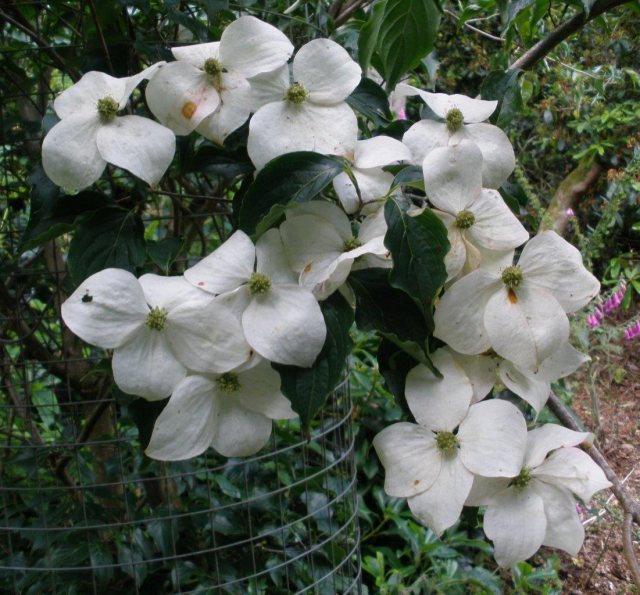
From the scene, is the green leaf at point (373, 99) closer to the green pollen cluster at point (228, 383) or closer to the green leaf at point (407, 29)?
the green leaf at point (407, 29)

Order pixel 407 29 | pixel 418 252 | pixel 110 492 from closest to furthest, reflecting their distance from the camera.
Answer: pixel 418 252 < pixel 407 29 < pixel 110 492

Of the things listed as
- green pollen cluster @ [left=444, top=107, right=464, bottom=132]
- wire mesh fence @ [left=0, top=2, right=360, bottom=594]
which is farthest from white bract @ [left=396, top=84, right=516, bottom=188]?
wire mesh fence @ [left=0, top=2, right=360, bottom=594]

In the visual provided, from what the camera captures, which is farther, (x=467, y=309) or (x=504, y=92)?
(x=504, y=92)

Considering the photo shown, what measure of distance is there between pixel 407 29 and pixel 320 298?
0.21m

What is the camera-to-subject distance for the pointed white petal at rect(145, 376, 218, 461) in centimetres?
40

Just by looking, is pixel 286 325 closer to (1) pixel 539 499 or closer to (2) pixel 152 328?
(2) pixel 152 328

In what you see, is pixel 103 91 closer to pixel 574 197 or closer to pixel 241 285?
pixel 241 285

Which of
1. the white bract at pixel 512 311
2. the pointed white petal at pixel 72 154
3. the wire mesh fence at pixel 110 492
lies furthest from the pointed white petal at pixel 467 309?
the wire mesh fence at pixel 110 492

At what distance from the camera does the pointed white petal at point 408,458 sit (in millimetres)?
421

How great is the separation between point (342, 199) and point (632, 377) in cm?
215

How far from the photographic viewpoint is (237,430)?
0.43 meters

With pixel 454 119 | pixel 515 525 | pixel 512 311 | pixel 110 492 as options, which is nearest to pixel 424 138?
pixel 454 119

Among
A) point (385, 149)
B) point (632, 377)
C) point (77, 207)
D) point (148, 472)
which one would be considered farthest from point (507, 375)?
point (632, 377)

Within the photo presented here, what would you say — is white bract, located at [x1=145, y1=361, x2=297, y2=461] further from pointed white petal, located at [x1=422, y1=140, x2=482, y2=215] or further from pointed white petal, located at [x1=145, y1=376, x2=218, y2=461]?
pointed white petal, located at [x1=422, y1=140, x2=482, y2=215]
